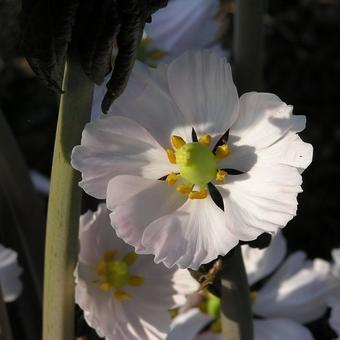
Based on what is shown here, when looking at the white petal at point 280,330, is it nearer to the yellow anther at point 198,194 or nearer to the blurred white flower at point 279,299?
the blurred white flower at point 279,299

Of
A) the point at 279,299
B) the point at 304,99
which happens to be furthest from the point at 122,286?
the point at 304,99

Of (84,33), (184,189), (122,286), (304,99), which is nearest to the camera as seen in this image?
(84,33)

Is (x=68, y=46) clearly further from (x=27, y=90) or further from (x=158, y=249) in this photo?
(x=27, y=90)

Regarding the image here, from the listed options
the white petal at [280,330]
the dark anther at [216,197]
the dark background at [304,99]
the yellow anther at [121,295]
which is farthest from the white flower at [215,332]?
the dark background at [304,99]

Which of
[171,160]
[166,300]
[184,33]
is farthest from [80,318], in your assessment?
[184,33]

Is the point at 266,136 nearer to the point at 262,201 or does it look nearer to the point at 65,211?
the point at 262,201

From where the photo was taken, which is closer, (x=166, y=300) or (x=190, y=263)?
(x=190, y=263)

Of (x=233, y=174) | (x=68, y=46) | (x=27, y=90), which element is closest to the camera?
(x=68, y=46)
